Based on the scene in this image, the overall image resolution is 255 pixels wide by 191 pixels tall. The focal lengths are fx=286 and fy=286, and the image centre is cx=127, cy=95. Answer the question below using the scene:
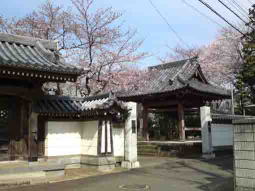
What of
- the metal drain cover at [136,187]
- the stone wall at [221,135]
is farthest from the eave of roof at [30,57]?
the stone wall at [221,135]

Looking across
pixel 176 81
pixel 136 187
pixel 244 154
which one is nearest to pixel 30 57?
pixel 136 187

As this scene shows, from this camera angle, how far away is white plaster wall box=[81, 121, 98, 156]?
1302cm

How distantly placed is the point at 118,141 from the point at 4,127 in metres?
5.09

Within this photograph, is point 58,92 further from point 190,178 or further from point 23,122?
point 190,178

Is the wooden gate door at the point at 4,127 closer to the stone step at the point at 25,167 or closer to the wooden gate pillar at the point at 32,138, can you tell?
the stone step at the point at 25,167

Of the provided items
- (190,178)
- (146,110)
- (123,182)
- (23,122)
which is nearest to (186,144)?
(146,110)

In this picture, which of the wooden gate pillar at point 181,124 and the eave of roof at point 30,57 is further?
the wooden gate pillar at point 181,124

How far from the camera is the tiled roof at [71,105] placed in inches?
489

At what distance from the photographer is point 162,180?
1018cm

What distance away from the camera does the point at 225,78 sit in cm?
3481

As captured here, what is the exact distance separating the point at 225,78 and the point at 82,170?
2668 centimetres

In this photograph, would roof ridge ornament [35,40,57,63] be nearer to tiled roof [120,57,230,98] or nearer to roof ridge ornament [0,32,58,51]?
roof ridge ornament [0,32,58,51]

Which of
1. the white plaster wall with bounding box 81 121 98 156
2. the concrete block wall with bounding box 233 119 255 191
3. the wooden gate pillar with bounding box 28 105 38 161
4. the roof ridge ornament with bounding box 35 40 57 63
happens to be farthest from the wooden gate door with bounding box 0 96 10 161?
the concrete block wall with bounding box 233 119 255 191

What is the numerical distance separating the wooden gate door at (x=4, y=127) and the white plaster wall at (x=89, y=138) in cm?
344
